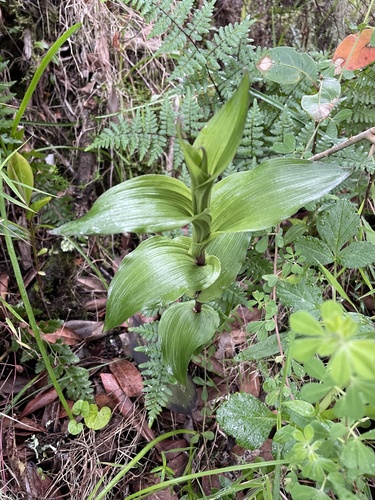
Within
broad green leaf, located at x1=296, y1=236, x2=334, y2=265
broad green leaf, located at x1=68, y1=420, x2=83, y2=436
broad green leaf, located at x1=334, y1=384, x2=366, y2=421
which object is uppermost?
broad green leaf, located at x1=334, y1=384, x2=366, y2=421

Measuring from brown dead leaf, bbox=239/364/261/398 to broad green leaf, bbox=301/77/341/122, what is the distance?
772 millimetres

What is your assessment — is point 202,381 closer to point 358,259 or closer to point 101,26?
point 358,259

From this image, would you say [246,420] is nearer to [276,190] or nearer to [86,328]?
[276,190]

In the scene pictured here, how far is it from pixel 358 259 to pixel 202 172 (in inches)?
19.2

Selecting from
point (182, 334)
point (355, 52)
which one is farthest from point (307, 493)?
point (355, 52)

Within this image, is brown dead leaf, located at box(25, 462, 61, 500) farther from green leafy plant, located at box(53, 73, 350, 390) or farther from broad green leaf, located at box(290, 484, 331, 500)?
Answer: broad green leaf, located at box(290, 484, 331, 500)

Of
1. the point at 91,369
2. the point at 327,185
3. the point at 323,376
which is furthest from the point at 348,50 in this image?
the point at 91,369

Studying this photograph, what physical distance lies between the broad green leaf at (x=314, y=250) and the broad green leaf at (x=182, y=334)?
292 millimetres

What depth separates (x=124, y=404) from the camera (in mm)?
1399

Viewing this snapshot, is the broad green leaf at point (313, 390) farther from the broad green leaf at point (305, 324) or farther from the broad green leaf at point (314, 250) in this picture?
the broad green leaf at point (314, 250)

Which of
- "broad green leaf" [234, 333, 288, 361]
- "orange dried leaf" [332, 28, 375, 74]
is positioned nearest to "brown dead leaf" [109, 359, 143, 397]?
"broad green leaf" [234, 333, 288, 361]

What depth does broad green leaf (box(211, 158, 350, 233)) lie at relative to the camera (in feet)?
3.03

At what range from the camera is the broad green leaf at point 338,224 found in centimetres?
106

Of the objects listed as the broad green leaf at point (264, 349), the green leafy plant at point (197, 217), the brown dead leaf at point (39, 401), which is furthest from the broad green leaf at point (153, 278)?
the brown dead leaf at point (39, 401)
